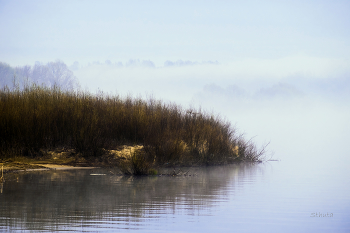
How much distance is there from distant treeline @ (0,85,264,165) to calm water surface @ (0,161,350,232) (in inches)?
102

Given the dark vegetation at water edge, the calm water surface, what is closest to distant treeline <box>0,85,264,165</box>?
the dark vegetation at water edge

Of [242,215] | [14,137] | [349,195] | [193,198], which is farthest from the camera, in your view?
[14,137]

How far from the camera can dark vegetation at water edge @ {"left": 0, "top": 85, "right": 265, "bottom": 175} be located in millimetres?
10773

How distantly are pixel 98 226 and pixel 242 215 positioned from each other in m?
1.84

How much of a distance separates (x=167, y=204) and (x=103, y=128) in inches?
267

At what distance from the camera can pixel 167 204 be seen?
17.8 feet

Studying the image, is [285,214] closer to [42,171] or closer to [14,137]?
[42,171]

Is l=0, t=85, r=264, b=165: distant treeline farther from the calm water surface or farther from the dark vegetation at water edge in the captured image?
the calm water surface

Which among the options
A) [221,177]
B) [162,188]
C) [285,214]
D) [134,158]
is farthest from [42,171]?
[285,214]

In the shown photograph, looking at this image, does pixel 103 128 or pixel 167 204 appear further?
pixel 103 128

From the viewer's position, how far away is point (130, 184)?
7.50 m

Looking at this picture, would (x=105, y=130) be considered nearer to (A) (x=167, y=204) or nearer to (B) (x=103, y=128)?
(B) (x=103, y=128)

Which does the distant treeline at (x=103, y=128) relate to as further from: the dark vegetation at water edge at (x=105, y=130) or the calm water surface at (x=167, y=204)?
the calm water surface at (x=167, y=204)

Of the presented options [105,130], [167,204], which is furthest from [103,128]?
[167,204]
